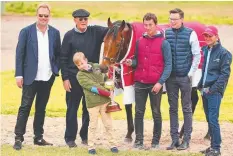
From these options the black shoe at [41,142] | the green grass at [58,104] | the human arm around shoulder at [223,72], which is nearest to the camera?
the human arm around shoulder at [223,72]

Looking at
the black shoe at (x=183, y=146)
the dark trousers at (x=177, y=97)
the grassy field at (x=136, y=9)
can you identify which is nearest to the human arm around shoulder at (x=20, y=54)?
the dark trousers at (x=177, y=97)

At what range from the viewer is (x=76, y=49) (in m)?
8.64

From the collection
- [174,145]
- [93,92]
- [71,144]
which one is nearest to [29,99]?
[71,144]

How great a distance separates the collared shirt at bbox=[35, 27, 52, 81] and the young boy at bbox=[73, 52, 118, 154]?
2.22 ft

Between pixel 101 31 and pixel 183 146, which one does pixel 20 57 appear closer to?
pixel 101 31

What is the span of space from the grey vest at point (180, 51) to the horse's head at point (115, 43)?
0.65 m

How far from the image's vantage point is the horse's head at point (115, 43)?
8.43 meters

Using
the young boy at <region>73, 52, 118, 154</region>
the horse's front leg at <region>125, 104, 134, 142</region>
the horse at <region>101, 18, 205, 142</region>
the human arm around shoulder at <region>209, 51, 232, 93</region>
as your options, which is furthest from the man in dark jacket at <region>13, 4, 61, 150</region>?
the human arm around shoulder at <region>209, 51, 232, 93</region>

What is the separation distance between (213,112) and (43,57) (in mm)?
2477

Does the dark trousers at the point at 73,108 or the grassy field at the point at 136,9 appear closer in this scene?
the dark trousers at the point at 73,108

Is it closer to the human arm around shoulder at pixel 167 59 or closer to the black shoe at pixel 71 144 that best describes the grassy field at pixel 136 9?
the black shoe at pixel 71 144

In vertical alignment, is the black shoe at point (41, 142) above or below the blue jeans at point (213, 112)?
below

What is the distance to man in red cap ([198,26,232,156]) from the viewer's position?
8.01 meters

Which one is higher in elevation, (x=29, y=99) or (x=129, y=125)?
(x=29, y=99)
